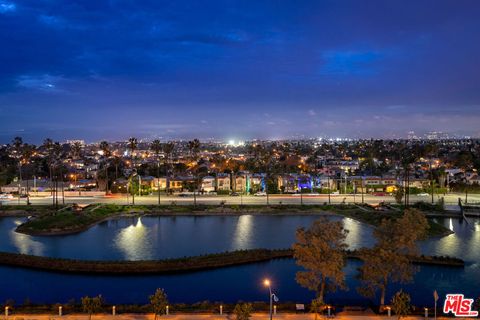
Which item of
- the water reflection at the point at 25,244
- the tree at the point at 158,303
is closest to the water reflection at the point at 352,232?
the tree at the point at 158,303

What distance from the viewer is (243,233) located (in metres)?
34.7

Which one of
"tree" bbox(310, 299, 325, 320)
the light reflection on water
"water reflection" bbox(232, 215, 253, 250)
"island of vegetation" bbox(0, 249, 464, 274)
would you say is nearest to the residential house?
"water reflection" bbox(232, 215, 253, 250)

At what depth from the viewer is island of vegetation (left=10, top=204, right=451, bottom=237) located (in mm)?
37062

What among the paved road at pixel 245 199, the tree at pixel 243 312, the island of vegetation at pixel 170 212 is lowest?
the tree at pixel 243 312

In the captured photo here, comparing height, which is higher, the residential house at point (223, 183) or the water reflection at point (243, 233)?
the residential house at point (223, 183)

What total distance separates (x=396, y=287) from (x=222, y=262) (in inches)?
375

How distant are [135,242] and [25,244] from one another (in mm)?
7534

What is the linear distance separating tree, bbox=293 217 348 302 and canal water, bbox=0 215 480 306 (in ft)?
10.3

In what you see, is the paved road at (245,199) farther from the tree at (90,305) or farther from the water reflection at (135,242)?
the tree at (90,305)

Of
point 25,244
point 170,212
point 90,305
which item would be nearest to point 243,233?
point 170,212

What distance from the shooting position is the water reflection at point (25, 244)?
29.6 metres

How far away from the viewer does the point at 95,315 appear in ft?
56.4

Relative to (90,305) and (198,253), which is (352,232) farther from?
(90,305)

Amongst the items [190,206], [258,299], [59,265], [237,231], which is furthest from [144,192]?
[258,299]
